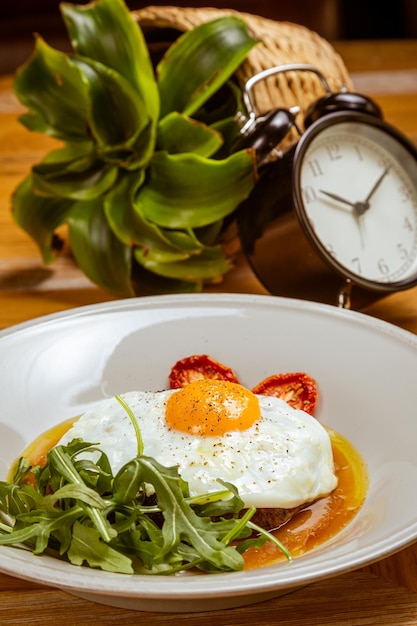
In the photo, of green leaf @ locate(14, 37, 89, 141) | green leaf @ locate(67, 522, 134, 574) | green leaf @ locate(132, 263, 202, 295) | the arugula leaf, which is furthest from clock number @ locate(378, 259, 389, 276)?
green leaf @ locate(67, 522, 134, 574)

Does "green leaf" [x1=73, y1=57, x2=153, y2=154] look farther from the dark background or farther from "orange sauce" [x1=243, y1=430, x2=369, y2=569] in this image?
the dark background

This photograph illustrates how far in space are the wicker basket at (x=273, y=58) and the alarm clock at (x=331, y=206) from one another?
0.23 meters

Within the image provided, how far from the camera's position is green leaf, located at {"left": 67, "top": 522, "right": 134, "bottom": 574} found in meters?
1.22

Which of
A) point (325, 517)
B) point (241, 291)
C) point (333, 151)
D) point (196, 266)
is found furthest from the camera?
point (241, 291)

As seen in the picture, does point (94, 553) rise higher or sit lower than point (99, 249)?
higher

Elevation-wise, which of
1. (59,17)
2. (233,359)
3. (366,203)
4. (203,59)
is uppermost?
(203,59)

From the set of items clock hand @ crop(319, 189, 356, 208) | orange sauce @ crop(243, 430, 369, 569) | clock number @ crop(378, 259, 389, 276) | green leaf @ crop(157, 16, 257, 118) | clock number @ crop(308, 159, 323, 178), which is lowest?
clock number @ crop(378, 259, 389, 276)

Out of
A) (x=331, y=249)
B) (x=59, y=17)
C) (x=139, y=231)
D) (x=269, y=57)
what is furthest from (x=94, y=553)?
(x=59, y=17)

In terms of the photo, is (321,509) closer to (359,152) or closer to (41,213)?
(359,152)

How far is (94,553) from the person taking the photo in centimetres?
124

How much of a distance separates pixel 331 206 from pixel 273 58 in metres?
0.64

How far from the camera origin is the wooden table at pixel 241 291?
134 centimetres

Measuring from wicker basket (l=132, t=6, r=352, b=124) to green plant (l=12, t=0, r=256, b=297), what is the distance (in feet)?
0.31

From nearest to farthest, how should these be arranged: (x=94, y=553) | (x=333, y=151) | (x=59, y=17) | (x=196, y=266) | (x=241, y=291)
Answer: (x=94, y=553)
(x=333, y=151)
(x=196, y=266)
(x=241, y=291)
(x=59, y=17)
